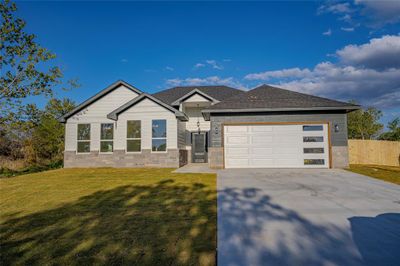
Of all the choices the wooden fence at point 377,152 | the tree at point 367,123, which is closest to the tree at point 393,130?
the tree at point 367,123

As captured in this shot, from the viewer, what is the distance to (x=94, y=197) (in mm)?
5695

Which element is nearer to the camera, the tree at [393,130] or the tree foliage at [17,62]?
the tree foliage at [17,62]

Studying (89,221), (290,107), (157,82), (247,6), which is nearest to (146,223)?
(89,221)

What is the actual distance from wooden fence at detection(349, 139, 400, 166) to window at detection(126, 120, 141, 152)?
15.5m

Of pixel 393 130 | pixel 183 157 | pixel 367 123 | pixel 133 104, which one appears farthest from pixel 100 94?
pixel 393 130

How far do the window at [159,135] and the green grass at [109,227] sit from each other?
19.7ft

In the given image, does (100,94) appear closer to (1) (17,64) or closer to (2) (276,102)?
(1) (17,64)

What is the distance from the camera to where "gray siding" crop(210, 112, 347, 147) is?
35.6ft

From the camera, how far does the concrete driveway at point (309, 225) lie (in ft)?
8.56

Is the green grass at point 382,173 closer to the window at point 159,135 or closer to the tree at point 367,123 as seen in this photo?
the window at point 159,135

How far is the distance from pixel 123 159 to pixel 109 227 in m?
9.51

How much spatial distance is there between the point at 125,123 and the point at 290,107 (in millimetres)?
9716

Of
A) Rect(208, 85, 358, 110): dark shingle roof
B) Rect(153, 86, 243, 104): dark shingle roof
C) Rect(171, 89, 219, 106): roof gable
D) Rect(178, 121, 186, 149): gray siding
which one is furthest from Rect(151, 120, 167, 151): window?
Rect(153, 86, 243, 104): dark shingle roof

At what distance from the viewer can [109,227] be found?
356cm
